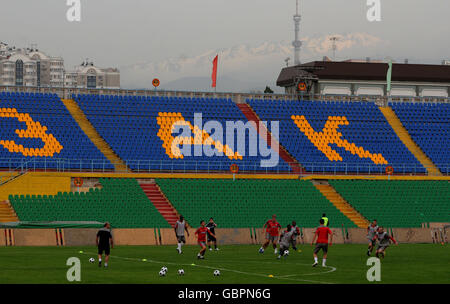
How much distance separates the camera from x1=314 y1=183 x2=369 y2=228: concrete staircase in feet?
178

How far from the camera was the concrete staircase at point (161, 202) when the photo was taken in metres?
51.0

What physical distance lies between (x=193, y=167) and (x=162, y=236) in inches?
577

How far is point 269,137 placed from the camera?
64062 millimetres

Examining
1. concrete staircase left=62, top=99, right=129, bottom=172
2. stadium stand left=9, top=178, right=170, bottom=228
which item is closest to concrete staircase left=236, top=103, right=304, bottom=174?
concrete staircase left=62, top=99, right=129, bottom=172

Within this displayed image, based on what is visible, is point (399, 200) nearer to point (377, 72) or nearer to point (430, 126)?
point (430, 126)

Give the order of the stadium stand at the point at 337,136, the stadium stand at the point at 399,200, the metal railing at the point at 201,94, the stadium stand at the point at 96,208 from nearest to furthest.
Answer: the stadium stand at the point at 96,208 < the stadium stand at the point at 399,200 < the stadium stand at the point at 337,136 < the metal railing at the point at 201,94

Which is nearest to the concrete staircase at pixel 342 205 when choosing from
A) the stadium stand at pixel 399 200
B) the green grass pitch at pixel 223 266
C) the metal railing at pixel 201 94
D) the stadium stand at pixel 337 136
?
the stadium stand at pixel 399 200

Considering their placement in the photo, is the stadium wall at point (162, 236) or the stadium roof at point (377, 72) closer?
the stadium wall at point (162, 236)

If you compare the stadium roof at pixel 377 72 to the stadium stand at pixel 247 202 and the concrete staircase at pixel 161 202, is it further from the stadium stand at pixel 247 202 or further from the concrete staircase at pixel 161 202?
the concrete staircase at pixel 161 202

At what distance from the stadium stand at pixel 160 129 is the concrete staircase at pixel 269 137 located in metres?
0.69

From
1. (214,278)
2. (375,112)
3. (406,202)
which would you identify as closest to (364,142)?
(375,112)

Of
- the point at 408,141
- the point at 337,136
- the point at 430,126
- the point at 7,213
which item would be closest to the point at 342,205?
the point at 337,136

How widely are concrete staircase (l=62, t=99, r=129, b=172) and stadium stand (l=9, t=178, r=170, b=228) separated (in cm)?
614
